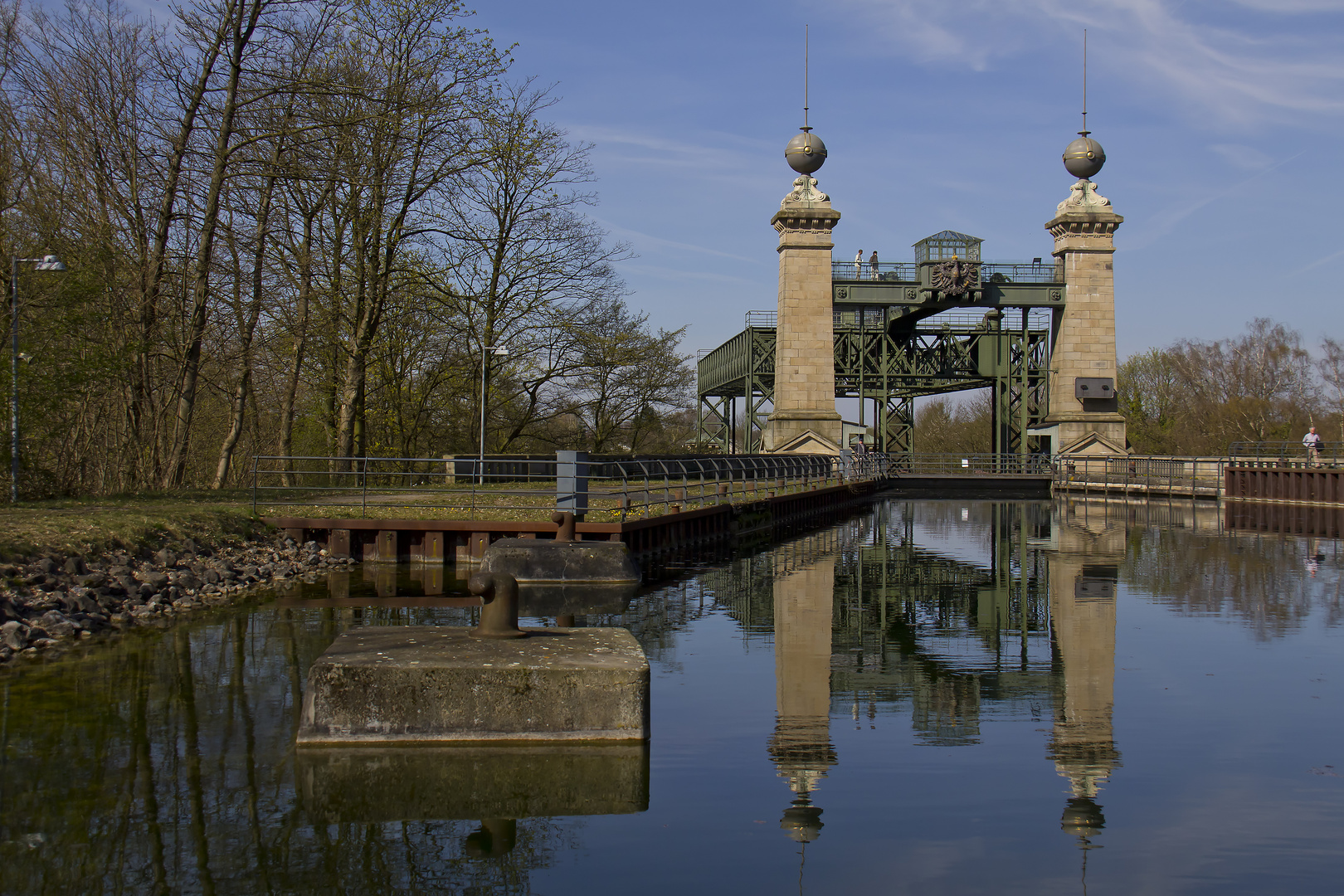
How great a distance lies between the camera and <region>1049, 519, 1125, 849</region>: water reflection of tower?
7.62 m

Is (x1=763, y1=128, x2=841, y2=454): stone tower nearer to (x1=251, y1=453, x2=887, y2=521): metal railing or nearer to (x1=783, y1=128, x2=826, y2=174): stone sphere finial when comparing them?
(x1=783, y1=128, x2=826, y2=174): stone sphere finial

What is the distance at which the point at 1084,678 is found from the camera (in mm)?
11570

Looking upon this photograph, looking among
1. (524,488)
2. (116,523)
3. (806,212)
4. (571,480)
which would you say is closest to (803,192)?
(806,212)

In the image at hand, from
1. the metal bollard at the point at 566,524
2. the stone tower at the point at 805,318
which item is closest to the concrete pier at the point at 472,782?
the metal bollard at the point at 566,524

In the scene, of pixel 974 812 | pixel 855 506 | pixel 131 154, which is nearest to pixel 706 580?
pixel 974 812

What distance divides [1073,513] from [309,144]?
2926 cm

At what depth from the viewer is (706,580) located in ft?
63.7

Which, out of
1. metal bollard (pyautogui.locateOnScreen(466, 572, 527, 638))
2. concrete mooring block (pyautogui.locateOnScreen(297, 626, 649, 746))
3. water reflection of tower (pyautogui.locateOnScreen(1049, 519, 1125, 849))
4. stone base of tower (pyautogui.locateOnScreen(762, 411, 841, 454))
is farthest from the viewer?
stone base of tower (pyautogui.locateOnScreen(762, 411, 841, 454))

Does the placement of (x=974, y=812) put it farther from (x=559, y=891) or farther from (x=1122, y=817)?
(x=559, y=891)

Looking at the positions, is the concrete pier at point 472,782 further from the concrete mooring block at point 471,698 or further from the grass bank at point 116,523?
the grass bank at point 116,523

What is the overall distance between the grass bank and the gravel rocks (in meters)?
0.21

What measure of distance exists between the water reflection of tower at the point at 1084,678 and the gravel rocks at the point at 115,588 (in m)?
9.98

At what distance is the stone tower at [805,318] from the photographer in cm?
5125

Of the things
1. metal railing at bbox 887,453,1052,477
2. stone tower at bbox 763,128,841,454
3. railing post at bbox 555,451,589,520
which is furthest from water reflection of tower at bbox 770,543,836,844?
metal railing at bbox 887,453,1052,477
